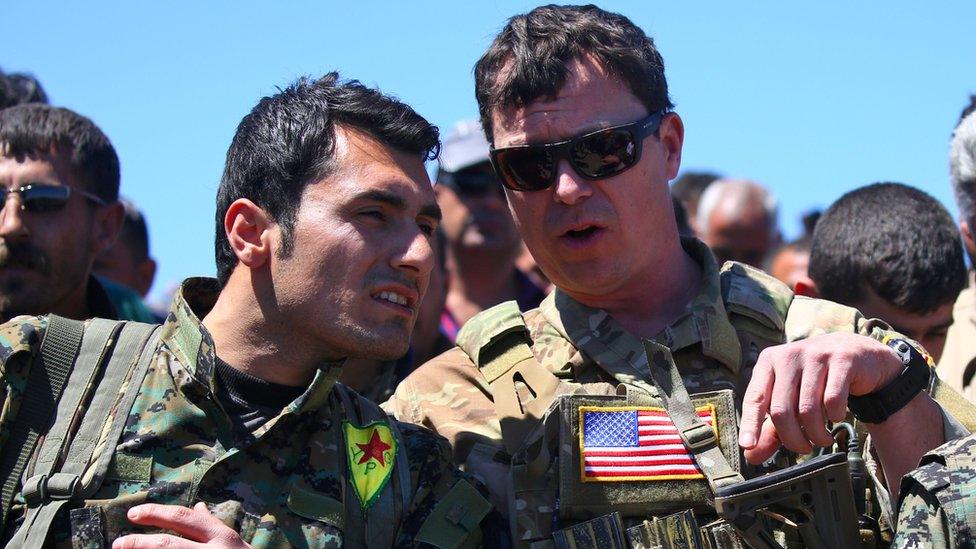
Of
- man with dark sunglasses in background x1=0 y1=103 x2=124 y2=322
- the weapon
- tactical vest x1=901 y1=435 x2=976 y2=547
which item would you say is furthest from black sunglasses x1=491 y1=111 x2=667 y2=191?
man with dark sunglasses in background x1=0 y1=103 x2=124 y2=322

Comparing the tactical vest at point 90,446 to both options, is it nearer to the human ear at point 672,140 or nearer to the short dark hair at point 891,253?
the human ear at point 672,140

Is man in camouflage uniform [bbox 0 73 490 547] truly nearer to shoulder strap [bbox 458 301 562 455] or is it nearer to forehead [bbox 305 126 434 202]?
forehead [bbox 305 126 434 202]

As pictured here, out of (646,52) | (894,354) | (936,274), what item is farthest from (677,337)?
(936,274)

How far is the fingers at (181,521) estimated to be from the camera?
11.6 ft

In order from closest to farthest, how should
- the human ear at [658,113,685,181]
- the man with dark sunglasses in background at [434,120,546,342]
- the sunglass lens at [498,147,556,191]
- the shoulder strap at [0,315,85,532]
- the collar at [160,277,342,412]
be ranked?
the shoulder strap at [0,315,85,532] → the collar at [160,277,342,412] → the sunglass lens at [498,147,556,191] → the human ear at [658,113,685,181] → the man with dark sunglasses in background at [434,120,546,342]

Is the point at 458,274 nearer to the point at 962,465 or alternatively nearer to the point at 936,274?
the point at 936,274

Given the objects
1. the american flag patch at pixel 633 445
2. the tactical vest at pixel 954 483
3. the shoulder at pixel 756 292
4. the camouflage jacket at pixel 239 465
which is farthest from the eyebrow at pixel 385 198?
the tactical vest at pixel 954 483

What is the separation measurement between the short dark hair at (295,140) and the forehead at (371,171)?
3cm

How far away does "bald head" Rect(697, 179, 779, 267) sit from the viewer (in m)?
9.54

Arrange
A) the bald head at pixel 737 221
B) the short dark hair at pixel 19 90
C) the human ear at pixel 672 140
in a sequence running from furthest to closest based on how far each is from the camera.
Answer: the bald head at pixel 737 221, the short dark hair at pixel 19 90, the human ear at pixel 672 140

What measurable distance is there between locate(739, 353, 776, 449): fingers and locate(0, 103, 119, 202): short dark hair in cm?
337

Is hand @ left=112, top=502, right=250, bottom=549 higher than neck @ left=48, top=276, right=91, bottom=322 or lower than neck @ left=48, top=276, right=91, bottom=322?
lower

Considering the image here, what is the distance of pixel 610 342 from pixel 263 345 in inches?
47.7

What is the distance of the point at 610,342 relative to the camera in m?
4.44
